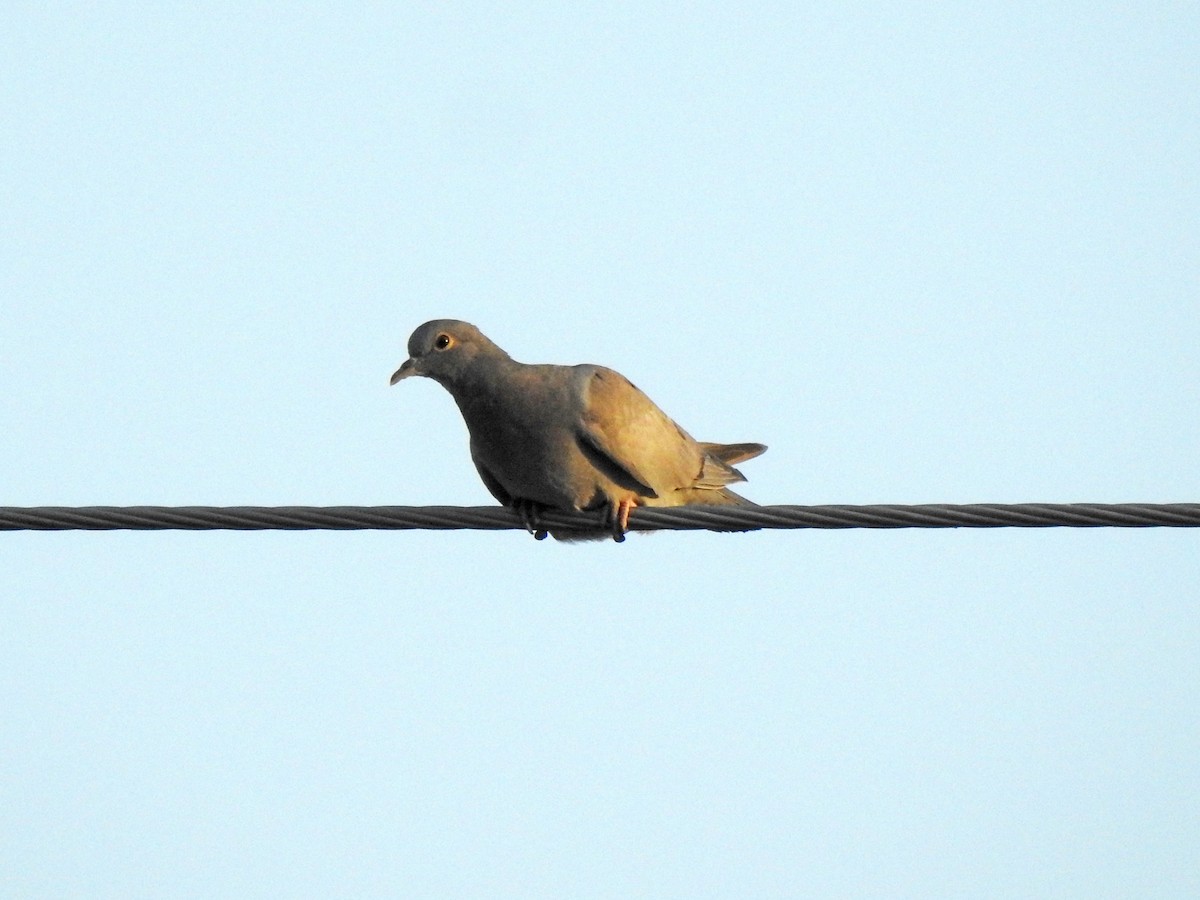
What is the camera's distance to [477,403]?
26.7 feet

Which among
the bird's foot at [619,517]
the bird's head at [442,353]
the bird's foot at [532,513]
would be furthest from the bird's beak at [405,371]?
the bird's foot at [619,517]

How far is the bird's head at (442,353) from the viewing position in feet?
26.7

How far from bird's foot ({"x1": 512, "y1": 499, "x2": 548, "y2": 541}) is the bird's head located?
66cm

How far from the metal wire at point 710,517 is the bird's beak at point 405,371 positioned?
1.66 meters

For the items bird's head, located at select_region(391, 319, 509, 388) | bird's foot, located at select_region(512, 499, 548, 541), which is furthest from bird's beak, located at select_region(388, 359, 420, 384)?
bird's foot, located at select_region(512, 499, 548, 541)

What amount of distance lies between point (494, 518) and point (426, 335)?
65.9 inches

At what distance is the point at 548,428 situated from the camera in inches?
313

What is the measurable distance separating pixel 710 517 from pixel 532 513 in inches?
67.3

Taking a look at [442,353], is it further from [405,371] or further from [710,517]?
[710,517]

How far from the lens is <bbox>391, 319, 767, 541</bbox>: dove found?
795cm

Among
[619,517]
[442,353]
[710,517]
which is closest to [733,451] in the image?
[619,517]

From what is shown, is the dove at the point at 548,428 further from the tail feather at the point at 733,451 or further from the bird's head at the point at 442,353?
the tail feather at the point at 733,451

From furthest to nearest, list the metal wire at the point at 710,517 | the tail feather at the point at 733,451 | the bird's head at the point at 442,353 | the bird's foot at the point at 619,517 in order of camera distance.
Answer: the tail feather at the point at 733,451 < the bird's head at the point at 442,353 < the bird's foot at the point at 619,517 < the metal wire at the point at 710,517

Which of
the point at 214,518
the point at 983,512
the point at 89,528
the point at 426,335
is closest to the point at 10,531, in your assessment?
the point at 89,528
